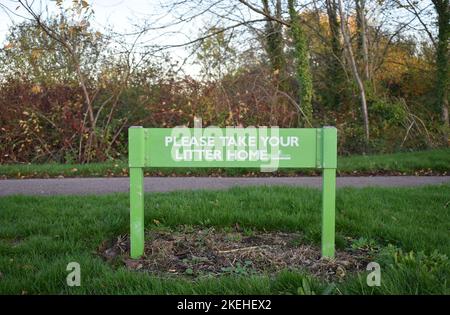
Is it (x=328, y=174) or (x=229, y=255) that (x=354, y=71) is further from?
(x=229, y=255)

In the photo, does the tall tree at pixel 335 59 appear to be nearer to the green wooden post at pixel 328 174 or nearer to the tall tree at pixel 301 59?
the tall tree at pixel 301 59

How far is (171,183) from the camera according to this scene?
24.8ft

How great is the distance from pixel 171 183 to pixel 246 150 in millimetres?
4075

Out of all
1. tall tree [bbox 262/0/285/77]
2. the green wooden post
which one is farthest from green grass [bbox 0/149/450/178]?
tall tree [bbox 262/0/285/77]

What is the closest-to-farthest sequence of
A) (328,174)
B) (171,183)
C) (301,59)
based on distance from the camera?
1. (328,174)
2. (171,183)
3. (301,59)

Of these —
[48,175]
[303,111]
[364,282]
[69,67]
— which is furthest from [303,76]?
[364,282]

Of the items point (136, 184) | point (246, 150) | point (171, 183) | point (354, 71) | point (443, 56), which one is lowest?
point (171, 183)

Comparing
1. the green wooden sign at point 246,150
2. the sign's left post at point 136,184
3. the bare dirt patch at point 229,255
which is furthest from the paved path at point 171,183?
the green wooden sign at point 246,150

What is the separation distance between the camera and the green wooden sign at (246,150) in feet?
12.0

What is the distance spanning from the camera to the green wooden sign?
12.0 ft

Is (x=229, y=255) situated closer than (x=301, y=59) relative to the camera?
Yes

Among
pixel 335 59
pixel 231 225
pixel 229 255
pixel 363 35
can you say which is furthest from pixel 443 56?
pixel 229 255
